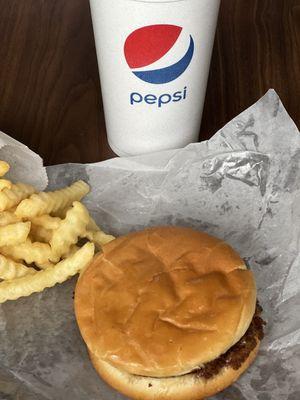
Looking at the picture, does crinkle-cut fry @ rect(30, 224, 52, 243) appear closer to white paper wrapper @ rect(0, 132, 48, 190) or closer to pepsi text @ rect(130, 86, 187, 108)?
white paper wrapper @ rect(0, 132, 48, 190)

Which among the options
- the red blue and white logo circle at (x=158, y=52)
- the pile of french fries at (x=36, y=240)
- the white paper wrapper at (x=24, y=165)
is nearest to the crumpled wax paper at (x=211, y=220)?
the white paper wrapper at (x=24, y=165)

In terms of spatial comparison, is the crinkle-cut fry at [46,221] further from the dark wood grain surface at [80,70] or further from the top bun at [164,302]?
the dark wood grain surface at [80,70]

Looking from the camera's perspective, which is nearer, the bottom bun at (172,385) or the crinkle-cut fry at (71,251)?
the bottom bun at (172,385)

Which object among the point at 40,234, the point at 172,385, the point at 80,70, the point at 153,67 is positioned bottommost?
Result: the point at 172,385

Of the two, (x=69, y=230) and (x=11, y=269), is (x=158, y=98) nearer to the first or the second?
(x=69, y=230)

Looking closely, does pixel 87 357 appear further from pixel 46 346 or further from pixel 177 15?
pixel 177 15

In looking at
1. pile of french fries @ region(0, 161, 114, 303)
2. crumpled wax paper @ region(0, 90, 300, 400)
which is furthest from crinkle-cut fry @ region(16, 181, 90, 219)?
crumpled wax paper @ region(0, 90, 300, 400)

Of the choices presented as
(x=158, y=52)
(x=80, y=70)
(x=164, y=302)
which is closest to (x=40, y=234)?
(x=164, y=302)
